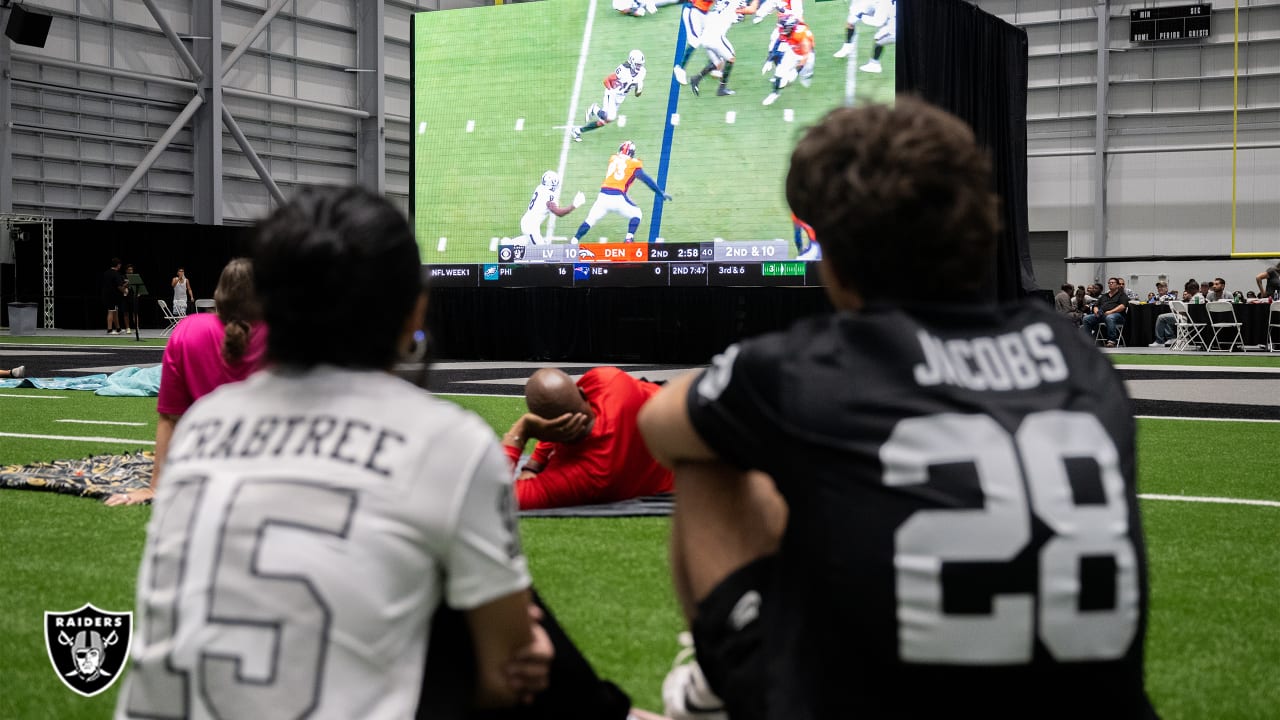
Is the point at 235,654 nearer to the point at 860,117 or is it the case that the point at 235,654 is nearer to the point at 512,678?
the point at 512,678

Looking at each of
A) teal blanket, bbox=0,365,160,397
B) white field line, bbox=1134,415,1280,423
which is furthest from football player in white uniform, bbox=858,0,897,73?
teal blanket, bbox=0,365,160,397

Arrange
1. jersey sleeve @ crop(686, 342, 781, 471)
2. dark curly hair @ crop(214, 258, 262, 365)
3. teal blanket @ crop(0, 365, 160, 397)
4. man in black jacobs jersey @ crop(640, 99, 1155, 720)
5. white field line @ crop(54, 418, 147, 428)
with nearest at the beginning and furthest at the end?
1. man in black jacobs jersey @ crop(640, 99, 1155, 720)
2. jersey sleeve @ crop(686, 342, 781, 471)
3. dark curly hair @ crop(214, 258, 262, 365)
4. white field line @ crop(54, 418, 147, 428)
5. teal blanket @ crop(0, 365, 160, 397)

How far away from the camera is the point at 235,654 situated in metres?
1.33

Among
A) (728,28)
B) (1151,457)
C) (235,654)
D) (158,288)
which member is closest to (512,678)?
(235,654)

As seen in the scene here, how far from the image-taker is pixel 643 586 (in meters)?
3.69

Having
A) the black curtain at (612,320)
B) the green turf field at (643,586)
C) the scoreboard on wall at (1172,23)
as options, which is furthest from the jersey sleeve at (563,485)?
the scoreboard on wall at (1172,23)

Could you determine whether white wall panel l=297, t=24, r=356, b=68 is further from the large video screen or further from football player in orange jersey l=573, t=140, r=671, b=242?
football player in orange jersey l=573, t=140, r=671, b=242

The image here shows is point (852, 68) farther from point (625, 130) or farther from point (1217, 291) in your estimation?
point (1217, 291)

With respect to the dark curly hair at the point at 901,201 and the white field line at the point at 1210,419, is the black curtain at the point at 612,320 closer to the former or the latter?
the white field line at the point at 1210,419

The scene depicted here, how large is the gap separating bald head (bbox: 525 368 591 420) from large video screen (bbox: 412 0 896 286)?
10173mm

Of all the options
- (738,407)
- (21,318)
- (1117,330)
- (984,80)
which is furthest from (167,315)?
(738,407)

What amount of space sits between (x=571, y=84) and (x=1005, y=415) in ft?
50.6

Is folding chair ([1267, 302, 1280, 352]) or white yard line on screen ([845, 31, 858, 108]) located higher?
white yard line on screen ([845, 31, 858, 108])

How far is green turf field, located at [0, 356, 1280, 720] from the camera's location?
2.77m
